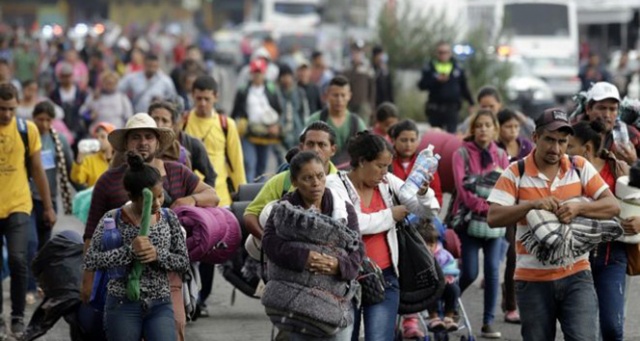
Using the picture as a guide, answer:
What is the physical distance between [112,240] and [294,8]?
5704 cm

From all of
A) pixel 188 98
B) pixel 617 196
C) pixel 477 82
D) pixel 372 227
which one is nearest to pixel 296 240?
pixel 372 227

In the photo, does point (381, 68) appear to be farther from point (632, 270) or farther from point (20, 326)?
point (632, 270)

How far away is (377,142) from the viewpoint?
8609 millimetres

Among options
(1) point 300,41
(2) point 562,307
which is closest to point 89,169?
(2) point 562,307

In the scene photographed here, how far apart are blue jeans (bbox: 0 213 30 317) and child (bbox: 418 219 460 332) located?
9.33ft

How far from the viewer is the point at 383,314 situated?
28.1 feet

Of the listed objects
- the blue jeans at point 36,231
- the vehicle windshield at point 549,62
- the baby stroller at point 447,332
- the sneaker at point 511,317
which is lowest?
the vehicle windshield at point 549,62

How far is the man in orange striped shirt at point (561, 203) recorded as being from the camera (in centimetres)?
836

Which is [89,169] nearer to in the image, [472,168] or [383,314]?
[472,168]

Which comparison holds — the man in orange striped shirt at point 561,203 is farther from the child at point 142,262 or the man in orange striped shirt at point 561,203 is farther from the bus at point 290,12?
the bus at point 290,12

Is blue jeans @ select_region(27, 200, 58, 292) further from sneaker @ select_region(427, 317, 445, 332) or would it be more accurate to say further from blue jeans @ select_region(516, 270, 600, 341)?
blue jeans @ select_region(516, 270, 600, 341)

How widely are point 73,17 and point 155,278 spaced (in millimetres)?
95107

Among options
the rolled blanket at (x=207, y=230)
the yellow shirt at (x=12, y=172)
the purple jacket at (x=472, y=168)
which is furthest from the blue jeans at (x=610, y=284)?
the yellow shirt at (x=12, y=172)

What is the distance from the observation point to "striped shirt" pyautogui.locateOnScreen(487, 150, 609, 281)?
8.43m
